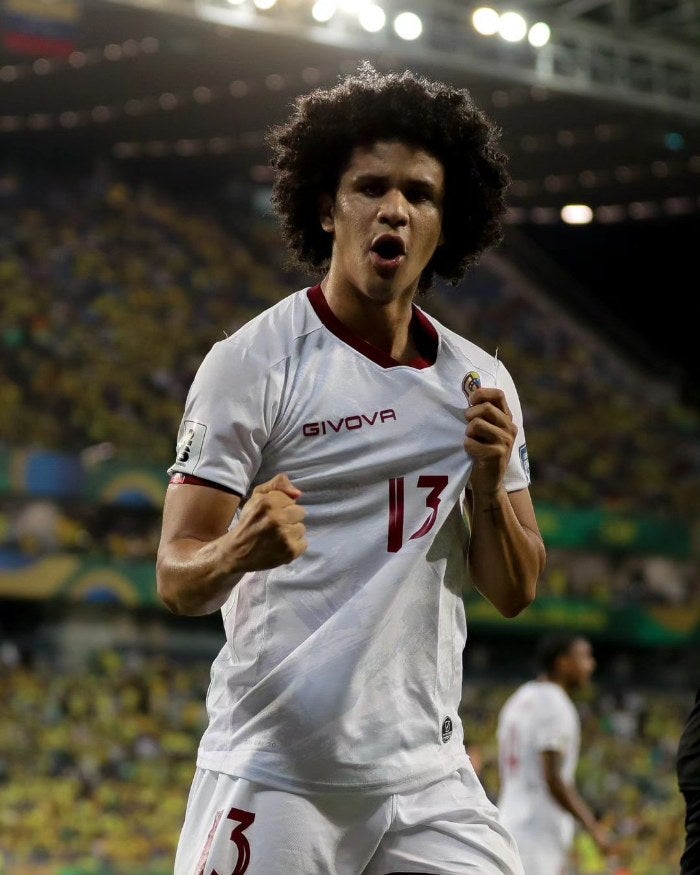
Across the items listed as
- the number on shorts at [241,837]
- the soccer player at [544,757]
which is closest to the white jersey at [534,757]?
the soccer player at [544,757]

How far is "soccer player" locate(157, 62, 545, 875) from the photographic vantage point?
2.58 meters

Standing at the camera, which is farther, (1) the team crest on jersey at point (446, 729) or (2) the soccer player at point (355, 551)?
(1) the team crest on jersey at point (446, 729)

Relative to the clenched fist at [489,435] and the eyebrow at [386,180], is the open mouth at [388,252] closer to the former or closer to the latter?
the eyebrow at [386,180]

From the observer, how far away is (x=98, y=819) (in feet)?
43.8

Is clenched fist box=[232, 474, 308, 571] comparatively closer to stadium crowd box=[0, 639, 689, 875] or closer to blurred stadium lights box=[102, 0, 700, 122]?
stadium crowd box=[0, 639, 689, 875]

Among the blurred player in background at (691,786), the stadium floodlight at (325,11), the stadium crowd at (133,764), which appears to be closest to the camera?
the blurred player in background at (691,786)

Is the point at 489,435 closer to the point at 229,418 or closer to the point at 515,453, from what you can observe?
the point at 515,453

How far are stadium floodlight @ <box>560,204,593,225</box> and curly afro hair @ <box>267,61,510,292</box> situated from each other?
1984 cm

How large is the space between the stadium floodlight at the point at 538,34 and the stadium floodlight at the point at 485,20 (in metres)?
0.49

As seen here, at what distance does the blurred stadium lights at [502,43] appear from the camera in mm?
13688

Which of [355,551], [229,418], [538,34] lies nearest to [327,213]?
[229,418]

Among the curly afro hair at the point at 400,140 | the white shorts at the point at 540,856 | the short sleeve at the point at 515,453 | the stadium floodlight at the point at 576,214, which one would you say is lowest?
the white shorts at the point at 540,856

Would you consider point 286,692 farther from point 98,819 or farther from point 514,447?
point 98,819

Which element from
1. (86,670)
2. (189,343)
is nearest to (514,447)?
(86,670)
